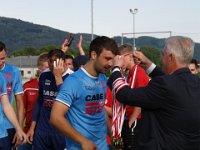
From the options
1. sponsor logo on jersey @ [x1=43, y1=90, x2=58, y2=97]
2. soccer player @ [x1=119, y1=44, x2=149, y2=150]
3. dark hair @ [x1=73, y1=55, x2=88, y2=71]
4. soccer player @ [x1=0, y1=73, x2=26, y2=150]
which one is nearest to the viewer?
soccer player @ [x1=0, y1=73, x2=26, y2=150]

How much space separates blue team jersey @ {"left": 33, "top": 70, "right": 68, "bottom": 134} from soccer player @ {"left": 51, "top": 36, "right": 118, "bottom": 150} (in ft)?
5.56

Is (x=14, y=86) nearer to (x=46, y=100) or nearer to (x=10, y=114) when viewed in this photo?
(x=46, y=100)

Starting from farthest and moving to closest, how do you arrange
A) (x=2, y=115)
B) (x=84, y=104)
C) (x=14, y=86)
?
1. (x=14, y=86)
2. (x=2, y=115)
3. (x=84, y=104)

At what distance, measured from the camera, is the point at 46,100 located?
589 cm

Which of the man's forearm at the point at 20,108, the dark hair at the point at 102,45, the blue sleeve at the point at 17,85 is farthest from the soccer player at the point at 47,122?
the dark hair at the point at 102,45

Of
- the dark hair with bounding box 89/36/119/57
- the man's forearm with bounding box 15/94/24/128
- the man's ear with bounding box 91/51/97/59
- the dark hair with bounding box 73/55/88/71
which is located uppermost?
the dark hair with bounding box 89/36/119/57

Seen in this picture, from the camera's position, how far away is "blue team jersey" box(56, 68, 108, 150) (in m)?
3.92

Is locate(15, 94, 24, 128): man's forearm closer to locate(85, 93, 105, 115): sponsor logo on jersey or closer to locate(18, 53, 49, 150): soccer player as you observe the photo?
locate(18, 53, 49, 150): soccer player

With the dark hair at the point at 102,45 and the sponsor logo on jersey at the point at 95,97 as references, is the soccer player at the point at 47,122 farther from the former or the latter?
the dark hair at the point at 102,45

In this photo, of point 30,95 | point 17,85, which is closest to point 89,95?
point 17,85

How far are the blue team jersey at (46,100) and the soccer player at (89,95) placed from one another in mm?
1694

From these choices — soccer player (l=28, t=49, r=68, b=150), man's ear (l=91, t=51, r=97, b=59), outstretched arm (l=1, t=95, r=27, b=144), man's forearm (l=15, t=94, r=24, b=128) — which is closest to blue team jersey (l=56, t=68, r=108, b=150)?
man's ear (l=91, t=51, r=97, b=59)

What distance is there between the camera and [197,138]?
11.8 ft

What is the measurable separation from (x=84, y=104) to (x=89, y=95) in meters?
0.10
